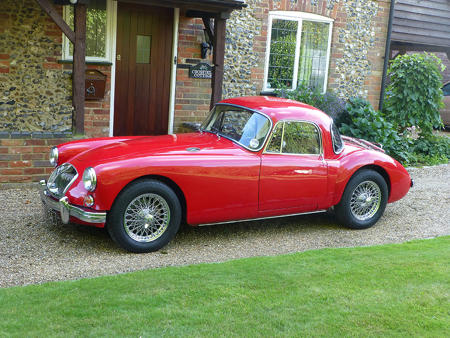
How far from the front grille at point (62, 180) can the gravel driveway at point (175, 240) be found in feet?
1.66

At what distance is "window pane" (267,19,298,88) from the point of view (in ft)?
39.5

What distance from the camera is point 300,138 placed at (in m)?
6.37

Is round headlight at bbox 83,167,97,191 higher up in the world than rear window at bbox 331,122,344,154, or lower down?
lower down

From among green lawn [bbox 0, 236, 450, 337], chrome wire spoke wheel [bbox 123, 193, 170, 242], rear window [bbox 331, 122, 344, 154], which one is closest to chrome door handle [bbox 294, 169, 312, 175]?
rear window [bbox 331, 122, 344, 154]

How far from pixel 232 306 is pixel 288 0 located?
358 inches

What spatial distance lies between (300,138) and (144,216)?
6.75 feet

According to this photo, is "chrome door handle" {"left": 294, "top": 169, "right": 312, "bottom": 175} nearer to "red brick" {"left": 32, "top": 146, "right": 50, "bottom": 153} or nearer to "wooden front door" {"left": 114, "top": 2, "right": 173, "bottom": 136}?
"red brick" {"left": 32, "top": 146, "right": 50, "bottom": 153}

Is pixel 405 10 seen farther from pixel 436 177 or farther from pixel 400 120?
pixel 436 177

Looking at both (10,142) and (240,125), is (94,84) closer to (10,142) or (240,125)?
(10,142)

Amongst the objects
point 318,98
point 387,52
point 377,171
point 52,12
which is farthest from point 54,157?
point 387,52

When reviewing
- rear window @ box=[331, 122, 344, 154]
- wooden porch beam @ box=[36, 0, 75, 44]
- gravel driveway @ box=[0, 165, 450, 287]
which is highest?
wooden porch beam @ box=[36, 0, 75, 44]

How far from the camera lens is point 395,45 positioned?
16406 mm

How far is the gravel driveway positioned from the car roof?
53.0 inches

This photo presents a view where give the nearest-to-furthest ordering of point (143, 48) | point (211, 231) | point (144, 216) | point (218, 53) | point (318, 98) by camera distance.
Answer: point (144, 216), point (211, 231), point (218, 53), point (143, 48), point (318, 98)
